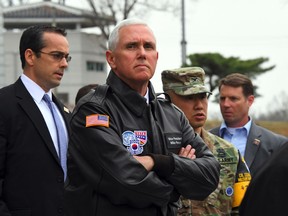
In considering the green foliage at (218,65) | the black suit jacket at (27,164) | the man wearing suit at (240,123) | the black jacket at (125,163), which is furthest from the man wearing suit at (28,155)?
the green foliage at (218,65)

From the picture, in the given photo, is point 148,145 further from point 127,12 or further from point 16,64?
point 16,64

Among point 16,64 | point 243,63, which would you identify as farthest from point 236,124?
point 16,64

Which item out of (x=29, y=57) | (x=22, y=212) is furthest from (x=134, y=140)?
(x=29, y=57)

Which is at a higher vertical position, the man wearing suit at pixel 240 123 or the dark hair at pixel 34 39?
the dark hair at pixel 34 39

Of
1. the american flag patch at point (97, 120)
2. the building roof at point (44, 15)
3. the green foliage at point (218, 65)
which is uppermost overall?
the building roof at point (44, 15)

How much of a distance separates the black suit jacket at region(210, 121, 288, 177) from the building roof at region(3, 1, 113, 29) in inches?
1531

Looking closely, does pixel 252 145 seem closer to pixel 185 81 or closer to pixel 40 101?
pixel 185 81

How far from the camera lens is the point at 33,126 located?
3.70 meters

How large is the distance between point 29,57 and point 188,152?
140cm

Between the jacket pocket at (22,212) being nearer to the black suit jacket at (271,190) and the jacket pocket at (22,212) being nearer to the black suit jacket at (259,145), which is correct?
the black suit jacket at (271,190)

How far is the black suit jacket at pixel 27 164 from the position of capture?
11.8 ft

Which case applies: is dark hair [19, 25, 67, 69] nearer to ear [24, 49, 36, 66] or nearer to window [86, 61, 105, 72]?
ear [24, 49, 36, 66]

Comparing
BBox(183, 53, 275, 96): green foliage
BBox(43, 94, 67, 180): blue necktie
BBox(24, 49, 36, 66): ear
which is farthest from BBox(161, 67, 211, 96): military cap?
BBox(183, 53, 275, 96): green foliage

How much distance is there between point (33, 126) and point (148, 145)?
Answer: 2.99ft
